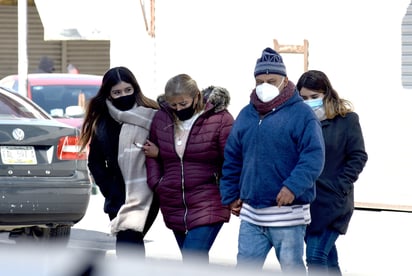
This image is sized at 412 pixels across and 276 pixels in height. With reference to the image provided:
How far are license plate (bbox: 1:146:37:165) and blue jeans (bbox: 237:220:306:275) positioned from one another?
3.63m

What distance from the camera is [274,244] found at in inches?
222

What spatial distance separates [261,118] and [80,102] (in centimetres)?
1013

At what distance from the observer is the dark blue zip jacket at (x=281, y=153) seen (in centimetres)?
549

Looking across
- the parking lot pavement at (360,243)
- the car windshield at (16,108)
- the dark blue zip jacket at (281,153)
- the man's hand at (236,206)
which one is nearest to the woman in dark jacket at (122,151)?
the man's hand at (236,206)

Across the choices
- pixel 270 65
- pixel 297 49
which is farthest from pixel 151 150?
pixel 297 49

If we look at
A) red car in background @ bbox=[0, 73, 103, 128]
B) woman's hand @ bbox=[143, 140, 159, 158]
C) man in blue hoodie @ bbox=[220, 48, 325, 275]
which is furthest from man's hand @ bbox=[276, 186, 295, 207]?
red car in background @ bbox=[0, 73, 103, 128]

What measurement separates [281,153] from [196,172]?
76cm

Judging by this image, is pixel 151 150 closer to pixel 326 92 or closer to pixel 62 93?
pixel 326 92

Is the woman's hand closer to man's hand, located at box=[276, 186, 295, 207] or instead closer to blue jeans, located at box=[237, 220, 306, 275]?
blue jeans, located at box=[237, 220, 306, 275]

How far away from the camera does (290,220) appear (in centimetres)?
556

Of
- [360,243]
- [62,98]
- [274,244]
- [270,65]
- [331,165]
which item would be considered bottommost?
[360,243]

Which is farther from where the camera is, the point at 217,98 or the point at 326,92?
the point at 326,92

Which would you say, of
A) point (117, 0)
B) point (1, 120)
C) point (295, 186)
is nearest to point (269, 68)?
point (295, 186)

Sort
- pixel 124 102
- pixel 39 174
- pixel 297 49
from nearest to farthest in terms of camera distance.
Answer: pixel 124 102
pixel 39 174
pixel 297 49
